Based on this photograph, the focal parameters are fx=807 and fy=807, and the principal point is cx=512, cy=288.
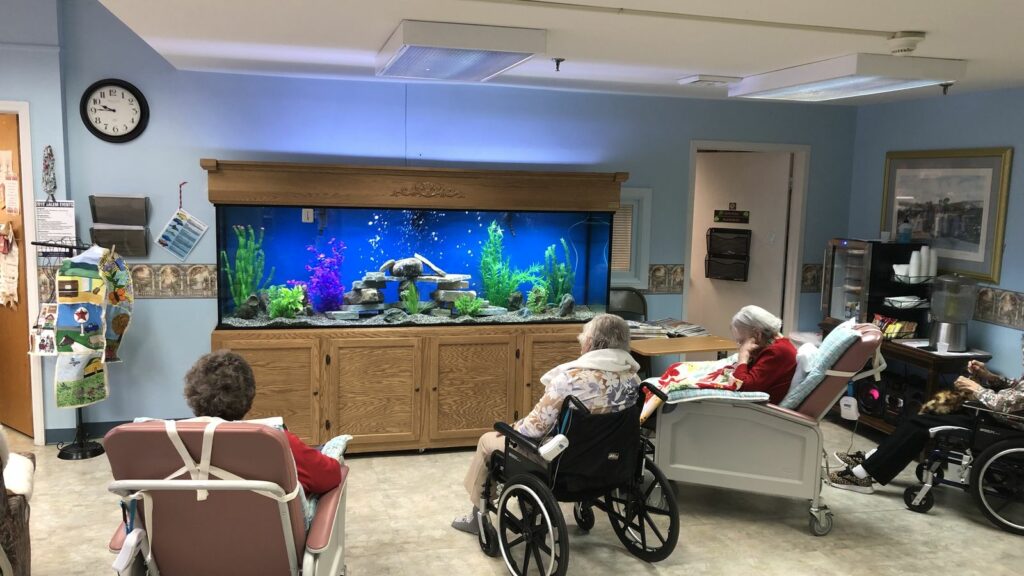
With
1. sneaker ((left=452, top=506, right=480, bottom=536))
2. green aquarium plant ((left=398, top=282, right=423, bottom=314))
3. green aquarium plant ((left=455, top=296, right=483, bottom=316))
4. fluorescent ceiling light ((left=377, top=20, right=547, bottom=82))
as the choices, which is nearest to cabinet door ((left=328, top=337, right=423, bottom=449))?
green aquarium plant ((left=398, top=282, right=423, bottom=314))

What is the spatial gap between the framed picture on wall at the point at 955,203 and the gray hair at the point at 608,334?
10.1ft

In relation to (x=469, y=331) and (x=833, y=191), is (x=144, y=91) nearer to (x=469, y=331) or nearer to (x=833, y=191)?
(x=469, y=331)

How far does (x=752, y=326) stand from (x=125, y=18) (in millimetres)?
3211

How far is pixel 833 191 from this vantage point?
630 cm

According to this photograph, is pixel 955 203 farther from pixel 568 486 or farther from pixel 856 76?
pixel 568 486

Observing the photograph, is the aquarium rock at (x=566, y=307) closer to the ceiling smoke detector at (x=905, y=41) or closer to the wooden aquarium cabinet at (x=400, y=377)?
the wooden aquarium cabinet at (x=400, y=377)

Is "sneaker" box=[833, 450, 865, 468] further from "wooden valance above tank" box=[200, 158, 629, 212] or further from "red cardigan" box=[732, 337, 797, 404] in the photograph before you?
"wooden valance above tank" box=[200, 158, 629, 212]

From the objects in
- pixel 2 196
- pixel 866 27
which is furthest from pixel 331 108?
pixel 866 27

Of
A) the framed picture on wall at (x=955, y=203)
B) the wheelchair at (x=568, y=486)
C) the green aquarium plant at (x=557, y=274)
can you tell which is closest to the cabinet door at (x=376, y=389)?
the green aquarium plant at (x=557, y=274)

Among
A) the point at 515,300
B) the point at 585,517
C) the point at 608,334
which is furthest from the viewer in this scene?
the point at 515,300

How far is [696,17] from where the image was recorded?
3045 millimetres

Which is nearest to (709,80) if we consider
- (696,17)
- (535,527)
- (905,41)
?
(905,41)

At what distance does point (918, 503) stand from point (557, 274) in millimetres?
2455

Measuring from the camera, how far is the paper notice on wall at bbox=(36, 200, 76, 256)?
15.7 feet
